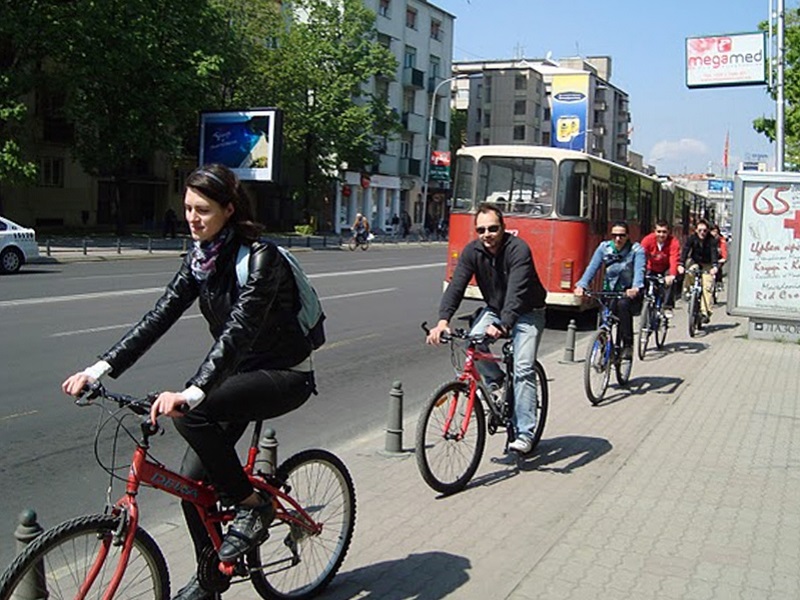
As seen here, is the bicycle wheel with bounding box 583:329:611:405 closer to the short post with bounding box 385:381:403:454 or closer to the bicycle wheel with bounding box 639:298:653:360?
the short post with bounding box 385:381:403:454

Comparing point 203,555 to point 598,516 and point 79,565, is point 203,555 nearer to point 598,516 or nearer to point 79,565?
point 79,565

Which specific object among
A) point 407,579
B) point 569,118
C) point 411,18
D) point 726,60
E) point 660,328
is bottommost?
point 407,579

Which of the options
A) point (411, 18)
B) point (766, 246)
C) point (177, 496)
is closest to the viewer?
point (177, 496)

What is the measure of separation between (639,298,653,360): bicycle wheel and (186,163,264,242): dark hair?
957cm

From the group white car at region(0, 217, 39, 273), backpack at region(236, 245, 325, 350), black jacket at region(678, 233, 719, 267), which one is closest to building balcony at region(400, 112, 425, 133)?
white car at region(0, 217, 39, 273)

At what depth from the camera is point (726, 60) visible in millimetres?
21250

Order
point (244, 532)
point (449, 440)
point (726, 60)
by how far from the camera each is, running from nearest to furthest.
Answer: point (244, 532) → point (449, 440) → point (726, 60)

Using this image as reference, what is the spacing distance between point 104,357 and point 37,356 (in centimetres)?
775

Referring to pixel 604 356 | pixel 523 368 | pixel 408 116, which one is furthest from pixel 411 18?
pixel 523 368

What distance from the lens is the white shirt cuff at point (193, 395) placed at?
3225 mm

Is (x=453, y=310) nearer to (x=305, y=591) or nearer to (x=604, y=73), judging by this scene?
(x=305, y=591)

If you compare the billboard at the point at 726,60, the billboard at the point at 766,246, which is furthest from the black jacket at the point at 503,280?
the billboard at the point at 726,60

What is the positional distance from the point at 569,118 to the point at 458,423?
289ft

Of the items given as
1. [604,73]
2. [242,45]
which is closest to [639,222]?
[242,45]
